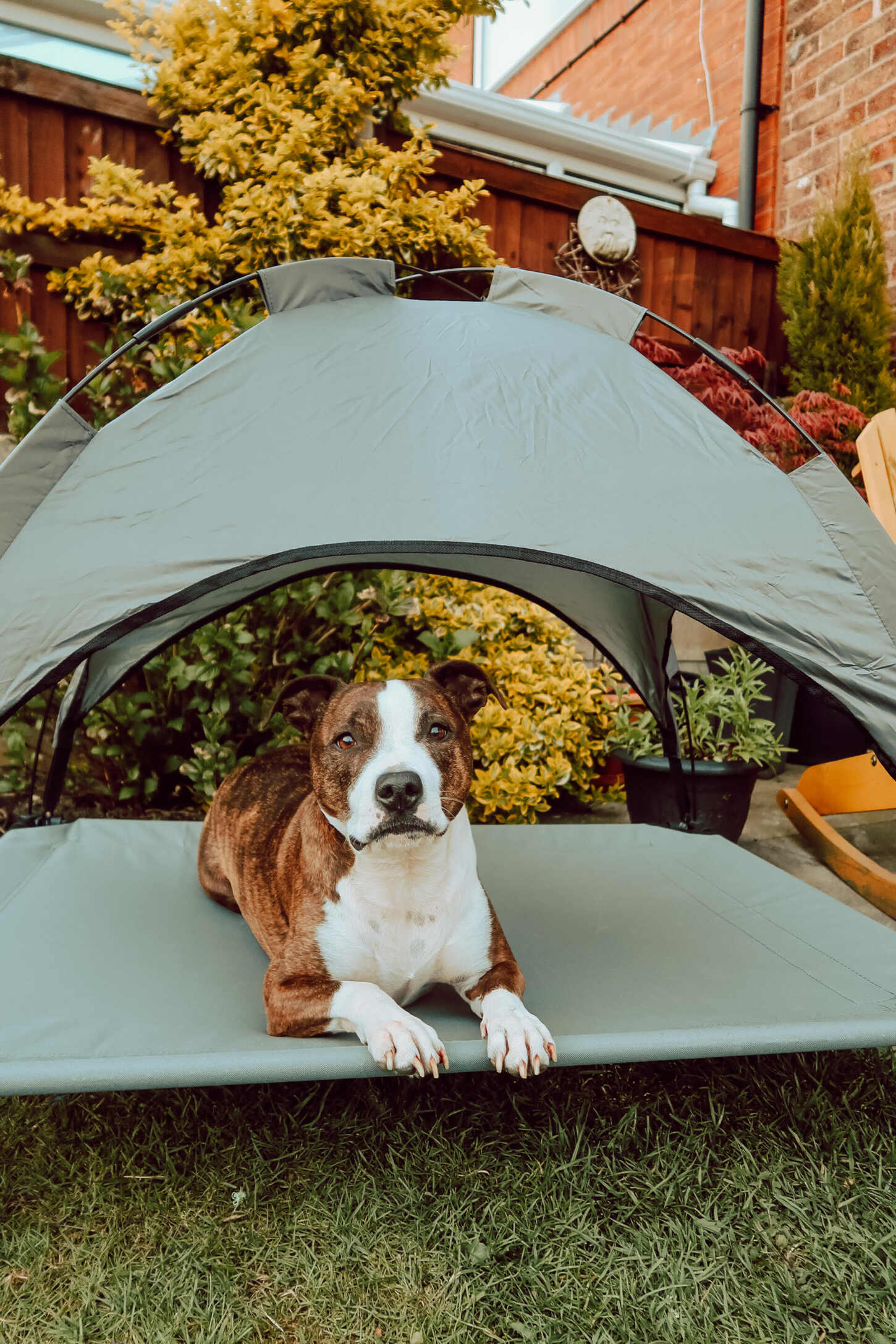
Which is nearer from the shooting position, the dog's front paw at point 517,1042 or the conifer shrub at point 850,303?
the dog's front paw at point 517,1042

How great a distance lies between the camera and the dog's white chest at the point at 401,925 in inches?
70.6

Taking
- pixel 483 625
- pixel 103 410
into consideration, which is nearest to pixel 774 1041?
pixel 483 625

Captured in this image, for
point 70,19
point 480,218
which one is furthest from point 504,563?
point 70,19

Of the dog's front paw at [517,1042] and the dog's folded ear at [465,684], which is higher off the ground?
the dog's folded ear at [465,684]

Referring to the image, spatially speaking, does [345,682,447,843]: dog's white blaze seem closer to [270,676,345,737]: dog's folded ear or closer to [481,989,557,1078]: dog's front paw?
[270,676,345,737]: dog's folded ear

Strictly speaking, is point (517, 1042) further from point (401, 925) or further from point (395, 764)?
point (395, 764)

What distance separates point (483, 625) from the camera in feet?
12.3

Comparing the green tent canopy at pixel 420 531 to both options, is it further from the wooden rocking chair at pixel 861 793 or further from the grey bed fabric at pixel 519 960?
the wooden rocking chair at pixel 861 793

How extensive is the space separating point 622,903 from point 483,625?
150 centimetres

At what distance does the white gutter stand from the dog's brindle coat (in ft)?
13.6

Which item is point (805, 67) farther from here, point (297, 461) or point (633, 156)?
point (297, 461)

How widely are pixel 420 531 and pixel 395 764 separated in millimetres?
418

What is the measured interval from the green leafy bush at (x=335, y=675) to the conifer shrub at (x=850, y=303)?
2.20 m

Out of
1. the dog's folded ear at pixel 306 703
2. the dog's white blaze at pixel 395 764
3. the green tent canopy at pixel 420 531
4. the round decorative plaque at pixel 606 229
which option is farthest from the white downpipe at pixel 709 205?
the dog's white blaze at pixel 395 764
